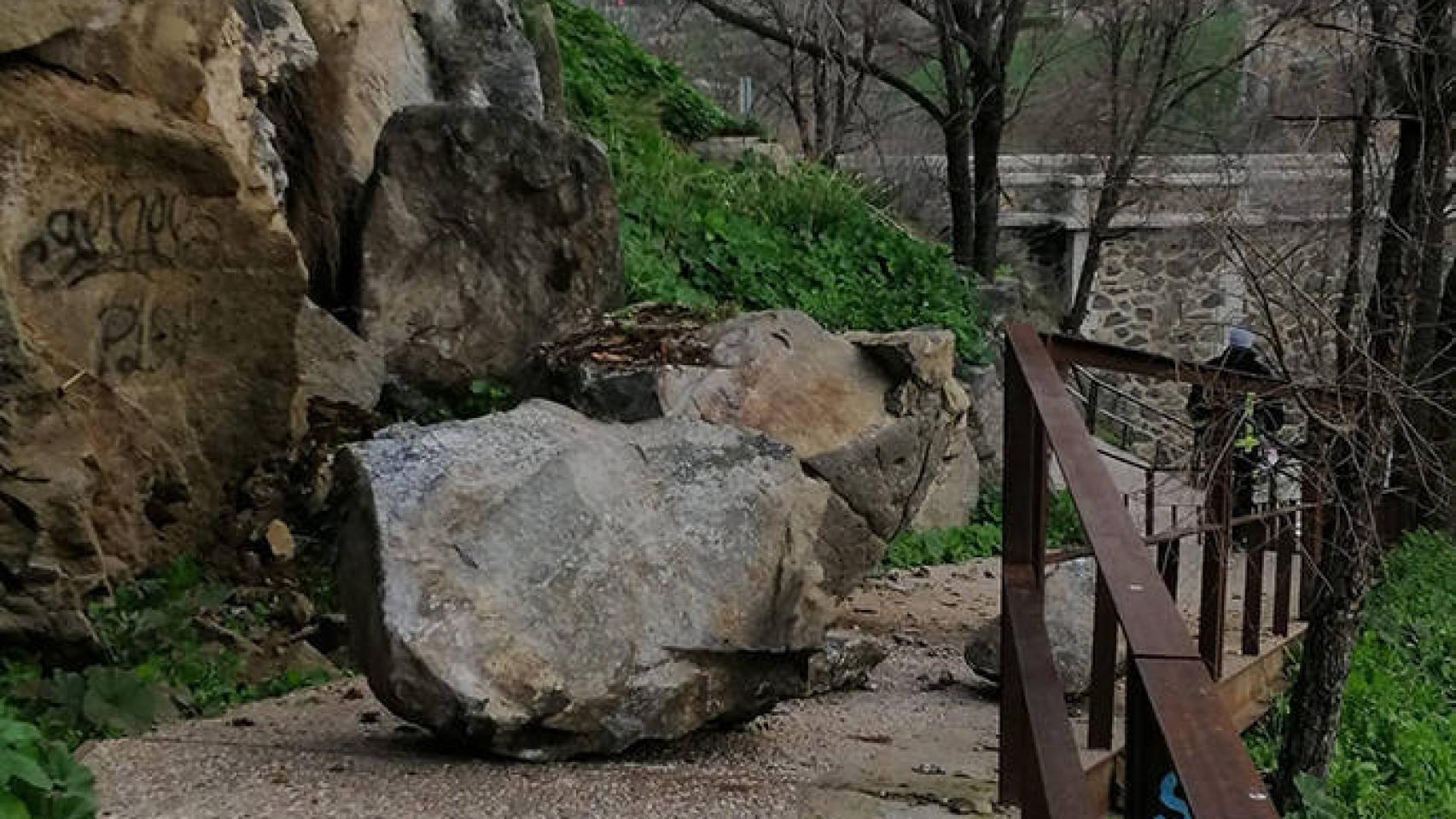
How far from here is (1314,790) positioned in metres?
4.15

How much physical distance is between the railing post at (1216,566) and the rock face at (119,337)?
3.33 m

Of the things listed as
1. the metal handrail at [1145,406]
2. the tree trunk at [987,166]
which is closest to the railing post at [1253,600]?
the metal handrail at [1145,406]

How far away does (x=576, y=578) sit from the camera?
12.4 ft

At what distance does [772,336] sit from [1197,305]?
13264 millimetres

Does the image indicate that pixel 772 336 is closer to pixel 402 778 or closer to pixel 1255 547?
pixel 1255 547

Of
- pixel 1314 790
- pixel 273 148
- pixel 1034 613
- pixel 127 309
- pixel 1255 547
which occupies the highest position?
pixel 273 148

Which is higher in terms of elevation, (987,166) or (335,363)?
(987,166)

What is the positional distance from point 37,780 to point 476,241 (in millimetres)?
4750

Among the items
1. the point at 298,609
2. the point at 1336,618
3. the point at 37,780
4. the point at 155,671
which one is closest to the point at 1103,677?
the point at 1336,618

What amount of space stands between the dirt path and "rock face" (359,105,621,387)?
8.33ft

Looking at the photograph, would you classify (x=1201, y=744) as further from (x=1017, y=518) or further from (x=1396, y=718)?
(x=1396, y=718)

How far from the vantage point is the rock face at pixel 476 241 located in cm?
724

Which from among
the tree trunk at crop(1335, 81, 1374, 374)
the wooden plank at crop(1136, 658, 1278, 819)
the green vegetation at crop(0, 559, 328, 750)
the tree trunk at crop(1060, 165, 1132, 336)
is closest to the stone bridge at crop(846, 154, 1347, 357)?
the tree trunk at crop(1060, 165, 1132, 336)

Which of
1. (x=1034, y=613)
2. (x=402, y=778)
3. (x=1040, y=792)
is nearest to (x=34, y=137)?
(x=402, y=778)
